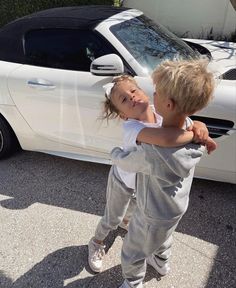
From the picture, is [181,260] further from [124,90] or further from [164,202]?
[124,90]

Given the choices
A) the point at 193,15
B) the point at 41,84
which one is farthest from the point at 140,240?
the point at 193,15

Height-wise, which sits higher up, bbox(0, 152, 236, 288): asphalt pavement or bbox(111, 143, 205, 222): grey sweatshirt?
bbox(111, 143, 205, 222): grey sweatshirt

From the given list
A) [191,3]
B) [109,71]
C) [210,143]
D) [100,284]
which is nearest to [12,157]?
[109,71]

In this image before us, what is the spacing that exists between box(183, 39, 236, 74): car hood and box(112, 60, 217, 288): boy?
1460 mm

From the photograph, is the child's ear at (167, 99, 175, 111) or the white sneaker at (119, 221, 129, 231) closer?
the child's ear at (167, 99, 175, 111)

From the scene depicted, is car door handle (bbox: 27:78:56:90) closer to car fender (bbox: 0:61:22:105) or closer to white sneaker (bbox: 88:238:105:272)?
car fender (bbox: 0:61:22:105)

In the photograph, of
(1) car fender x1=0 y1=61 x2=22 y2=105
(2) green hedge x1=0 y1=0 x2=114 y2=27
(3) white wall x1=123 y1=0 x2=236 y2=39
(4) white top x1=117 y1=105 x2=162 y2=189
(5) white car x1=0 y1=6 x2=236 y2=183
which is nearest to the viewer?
(4) white top x1=117 y1=105 x2=162 y2=189

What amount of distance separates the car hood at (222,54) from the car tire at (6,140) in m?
1.91

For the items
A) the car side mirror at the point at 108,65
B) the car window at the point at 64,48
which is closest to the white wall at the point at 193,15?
the car window at the point at 64,48

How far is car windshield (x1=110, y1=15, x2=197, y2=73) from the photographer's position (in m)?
2.78

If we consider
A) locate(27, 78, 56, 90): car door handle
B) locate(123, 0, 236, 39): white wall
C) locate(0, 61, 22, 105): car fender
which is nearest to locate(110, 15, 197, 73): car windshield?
A: locate(27, 78, 56, 90): car door handle

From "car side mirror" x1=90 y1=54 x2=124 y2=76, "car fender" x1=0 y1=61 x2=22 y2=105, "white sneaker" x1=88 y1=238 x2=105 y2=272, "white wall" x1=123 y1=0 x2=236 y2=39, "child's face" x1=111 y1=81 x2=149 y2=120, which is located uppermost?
"child's face" x1=111 y1=81 x2=149 y2=120

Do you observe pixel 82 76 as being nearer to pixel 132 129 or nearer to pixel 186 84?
pixel 132 129

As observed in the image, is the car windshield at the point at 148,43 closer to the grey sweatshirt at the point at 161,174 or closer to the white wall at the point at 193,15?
the grey sweatshirt at the point at 161,174
